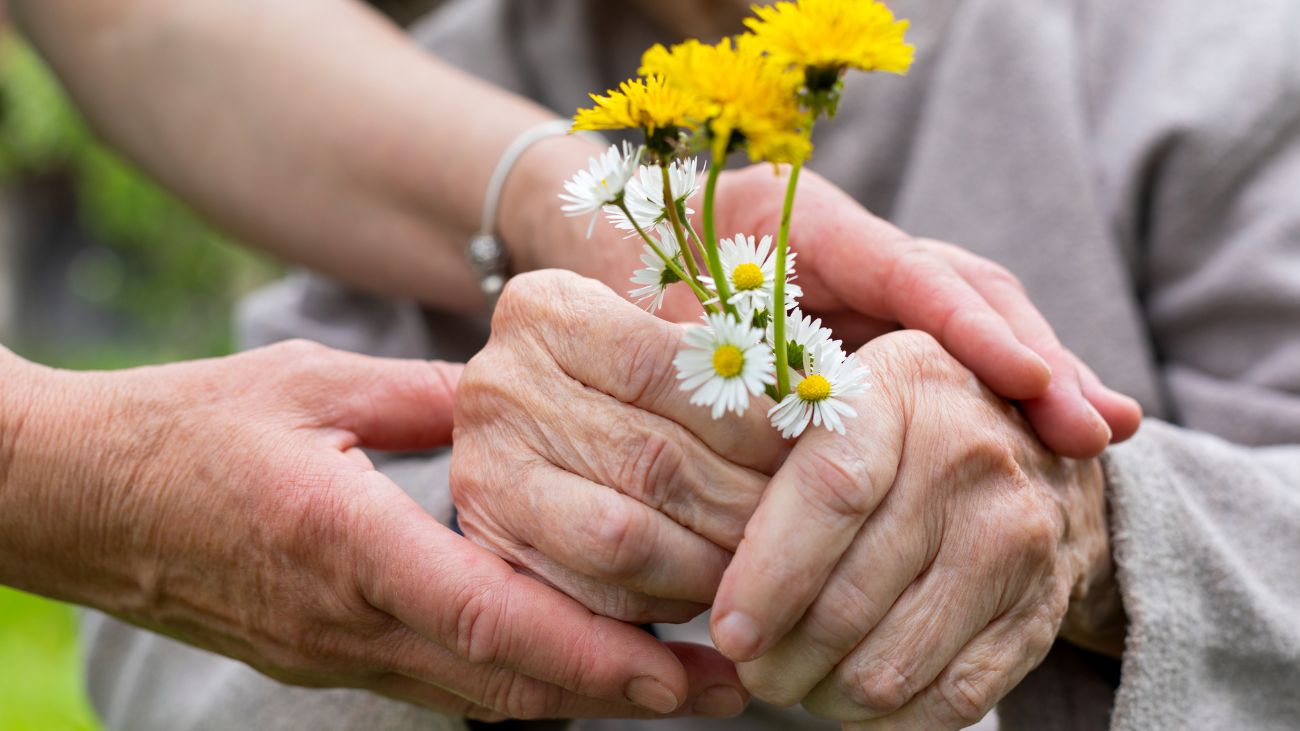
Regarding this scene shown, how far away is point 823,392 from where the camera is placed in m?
0.59

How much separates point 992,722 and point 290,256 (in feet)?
3.21

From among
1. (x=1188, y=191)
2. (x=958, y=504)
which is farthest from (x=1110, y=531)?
(x=1188, y=191)

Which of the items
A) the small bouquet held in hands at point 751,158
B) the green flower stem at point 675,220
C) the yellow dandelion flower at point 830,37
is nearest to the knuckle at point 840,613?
the small bouquet held in hands at point 751,158

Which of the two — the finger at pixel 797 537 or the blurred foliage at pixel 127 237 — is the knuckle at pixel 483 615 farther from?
the blurred foliage at pixel 127 237

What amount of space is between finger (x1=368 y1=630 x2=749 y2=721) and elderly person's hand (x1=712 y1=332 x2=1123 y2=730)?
0.06 meters

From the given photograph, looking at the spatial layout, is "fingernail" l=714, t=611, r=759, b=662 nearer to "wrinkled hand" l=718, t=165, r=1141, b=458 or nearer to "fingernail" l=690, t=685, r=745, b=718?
"fingernail" l=690, t=685, r=745, b=718

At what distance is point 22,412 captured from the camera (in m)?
0.79

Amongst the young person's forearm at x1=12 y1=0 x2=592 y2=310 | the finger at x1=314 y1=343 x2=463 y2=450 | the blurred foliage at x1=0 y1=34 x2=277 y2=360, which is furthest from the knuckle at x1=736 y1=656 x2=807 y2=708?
the blurred foliage at x1=0 y1=34 x2=277 y2=360

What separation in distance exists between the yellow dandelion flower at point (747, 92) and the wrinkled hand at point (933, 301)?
288 millimetres

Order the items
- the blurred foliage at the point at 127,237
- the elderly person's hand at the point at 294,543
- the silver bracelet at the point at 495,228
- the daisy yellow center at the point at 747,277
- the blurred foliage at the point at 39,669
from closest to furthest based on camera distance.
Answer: the daisy yellow center at the point at 747,277 → the elderly person's hand at the point at 294,543 → the silver bracelet at the point at 495,228 → the blurred foliage at the point at 39,669 → the blurred foliage at the point at 127,237

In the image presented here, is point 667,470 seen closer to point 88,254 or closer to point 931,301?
point 931,301

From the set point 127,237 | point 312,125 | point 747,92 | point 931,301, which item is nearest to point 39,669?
point 312,125

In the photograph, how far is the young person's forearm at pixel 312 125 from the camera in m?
1.14

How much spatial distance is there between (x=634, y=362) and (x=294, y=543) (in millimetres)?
275
